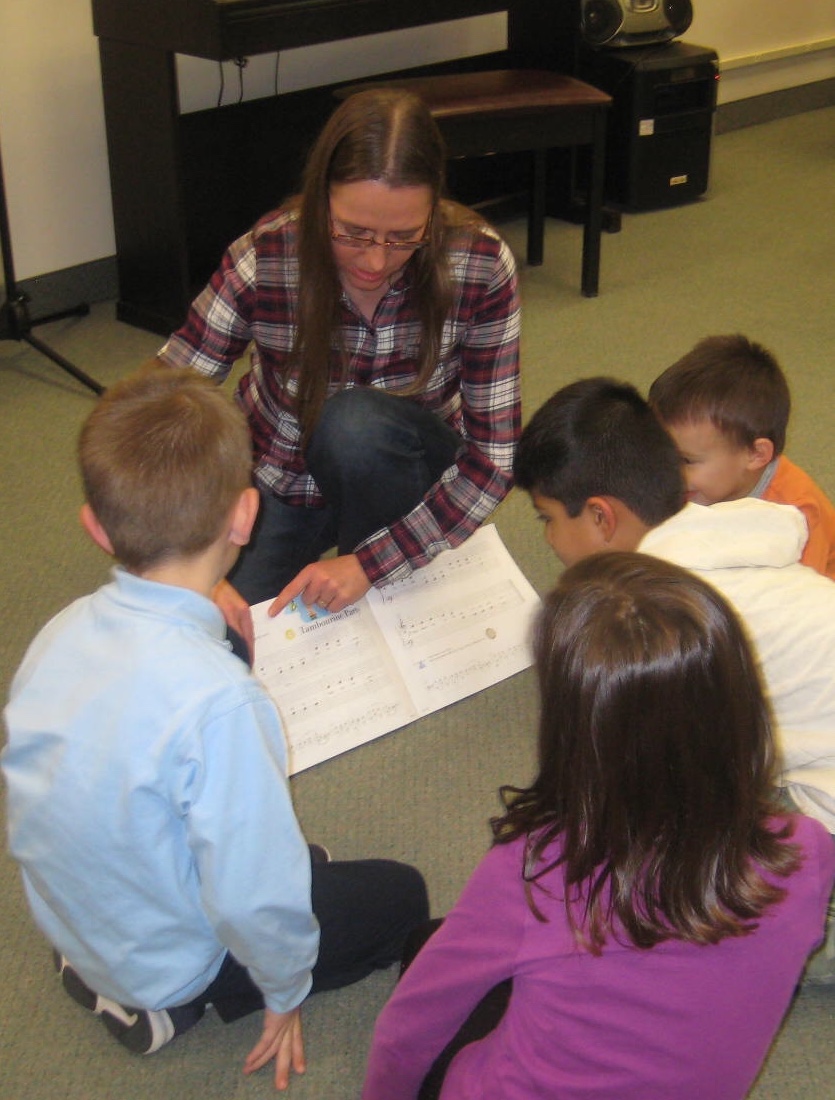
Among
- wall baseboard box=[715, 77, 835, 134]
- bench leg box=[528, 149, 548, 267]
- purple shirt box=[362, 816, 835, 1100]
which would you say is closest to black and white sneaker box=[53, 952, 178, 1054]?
purple shirt box=[362, 816, 835, 1100]

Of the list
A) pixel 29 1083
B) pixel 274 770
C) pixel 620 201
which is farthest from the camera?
pixel 620 201

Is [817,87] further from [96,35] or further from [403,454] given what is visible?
[403,454]

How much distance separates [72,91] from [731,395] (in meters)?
2.17

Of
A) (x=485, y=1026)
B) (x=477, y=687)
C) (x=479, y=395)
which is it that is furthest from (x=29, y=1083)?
(x=479, y=395)

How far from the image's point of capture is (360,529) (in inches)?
68.3

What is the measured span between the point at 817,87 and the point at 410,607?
174 inches

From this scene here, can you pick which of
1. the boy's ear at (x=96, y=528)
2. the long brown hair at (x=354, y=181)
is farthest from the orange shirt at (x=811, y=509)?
the boy's ear at (x=96, y=528)

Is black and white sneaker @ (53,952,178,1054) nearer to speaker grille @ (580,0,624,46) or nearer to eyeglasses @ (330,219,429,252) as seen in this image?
eyeglasses @ (330,219,429,252)

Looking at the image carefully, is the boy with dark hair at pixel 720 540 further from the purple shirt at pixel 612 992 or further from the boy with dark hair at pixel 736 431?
the purple shirt at pixel 612 992

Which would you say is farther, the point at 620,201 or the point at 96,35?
the point at 620,201

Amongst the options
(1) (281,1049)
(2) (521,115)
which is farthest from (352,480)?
(2) (521,115)

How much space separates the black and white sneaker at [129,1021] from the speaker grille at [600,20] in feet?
10.9

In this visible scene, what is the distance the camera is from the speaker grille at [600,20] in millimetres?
3629

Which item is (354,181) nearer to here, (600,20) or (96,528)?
(96,528)
